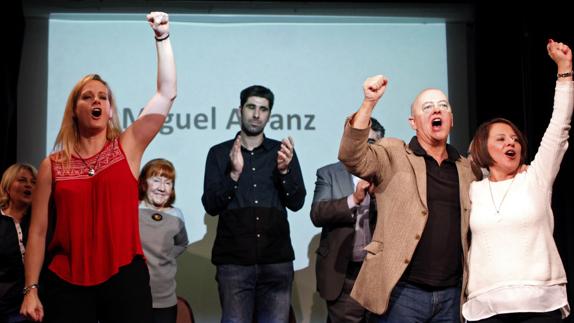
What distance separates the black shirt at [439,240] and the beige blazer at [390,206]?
36 millimetres

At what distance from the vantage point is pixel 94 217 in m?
3.13

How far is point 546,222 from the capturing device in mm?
3391

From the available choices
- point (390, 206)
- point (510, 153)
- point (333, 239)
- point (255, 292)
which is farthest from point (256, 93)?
point (510, 153)

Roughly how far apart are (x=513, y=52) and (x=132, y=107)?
8.92 ft

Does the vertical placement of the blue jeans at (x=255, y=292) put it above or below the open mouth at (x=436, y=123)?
below

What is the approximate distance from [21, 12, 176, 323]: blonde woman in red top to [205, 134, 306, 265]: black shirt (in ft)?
4.66

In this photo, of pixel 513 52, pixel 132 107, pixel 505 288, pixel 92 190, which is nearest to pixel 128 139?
pixel 92 190

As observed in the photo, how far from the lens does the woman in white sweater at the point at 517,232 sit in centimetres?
329

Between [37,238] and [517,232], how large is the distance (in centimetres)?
191

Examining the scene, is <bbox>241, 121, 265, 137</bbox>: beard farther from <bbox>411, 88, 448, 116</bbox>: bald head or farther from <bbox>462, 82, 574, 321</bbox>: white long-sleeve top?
<bbox>462, 82, 574, 321</bbox>: white long-sleeve top

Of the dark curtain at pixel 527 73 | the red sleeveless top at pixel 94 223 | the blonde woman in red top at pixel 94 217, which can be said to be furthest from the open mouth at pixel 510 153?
the dark curtain at pixel 527 73

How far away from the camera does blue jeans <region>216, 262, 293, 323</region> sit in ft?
15.0

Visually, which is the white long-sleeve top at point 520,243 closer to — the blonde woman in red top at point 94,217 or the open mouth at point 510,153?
Result: the open mouth at point 510,153

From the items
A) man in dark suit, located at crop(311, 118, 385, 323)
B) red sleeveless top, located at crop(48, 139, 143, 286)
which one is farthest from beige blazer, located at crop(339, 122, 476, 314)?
man in dark suit, located at crop(311, 118, 385, 323)
